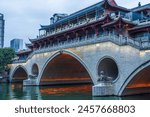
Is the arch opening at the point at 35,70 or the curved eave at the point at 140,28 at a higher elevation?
the curved eave at the point at 140,28

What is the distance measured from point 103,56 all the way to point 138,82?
4553mm

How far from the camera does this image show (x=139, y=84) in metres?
26.2

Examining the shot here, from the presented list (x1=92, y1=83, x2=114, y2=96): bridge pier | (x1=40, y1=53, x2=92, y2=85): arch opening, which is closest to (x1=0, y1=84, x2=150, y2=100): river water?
(x1=92, y1=83, x2=114, y2=96): bridge pier

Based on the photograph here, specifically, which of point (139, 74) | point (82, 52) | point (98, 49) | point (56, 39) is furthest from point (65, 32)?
point (139, 74)

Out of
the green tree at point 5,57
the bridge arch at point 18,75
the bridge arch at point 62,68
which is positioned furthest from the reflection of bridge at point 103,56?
the green tree at point 5,57

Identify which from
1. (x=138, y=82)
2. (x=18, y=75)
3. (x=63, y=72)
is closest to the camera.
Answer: (x=138, y=82)

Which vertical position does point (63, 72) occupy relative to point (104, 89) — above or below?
above

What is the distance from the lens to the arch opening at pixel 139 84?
24.0 m

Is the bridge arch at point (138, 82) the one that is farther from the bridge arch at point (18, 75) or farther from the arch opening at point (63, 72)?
the bridge arch at point (18, 75)


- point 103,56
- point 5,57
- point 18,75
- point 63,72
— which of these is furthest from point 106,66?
point 5,57

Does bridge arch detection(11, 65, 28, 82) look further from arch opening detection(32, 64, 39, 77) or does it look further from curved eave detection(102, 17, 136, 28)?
curved eave detection(102, 17, 136, 28)

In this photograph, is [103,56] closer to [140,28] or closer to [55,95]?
[140,28]

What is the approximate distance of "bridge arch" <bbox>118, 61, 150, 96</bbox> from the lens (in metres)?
22.9

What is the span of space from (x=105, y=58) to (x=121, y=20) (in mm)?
4842
